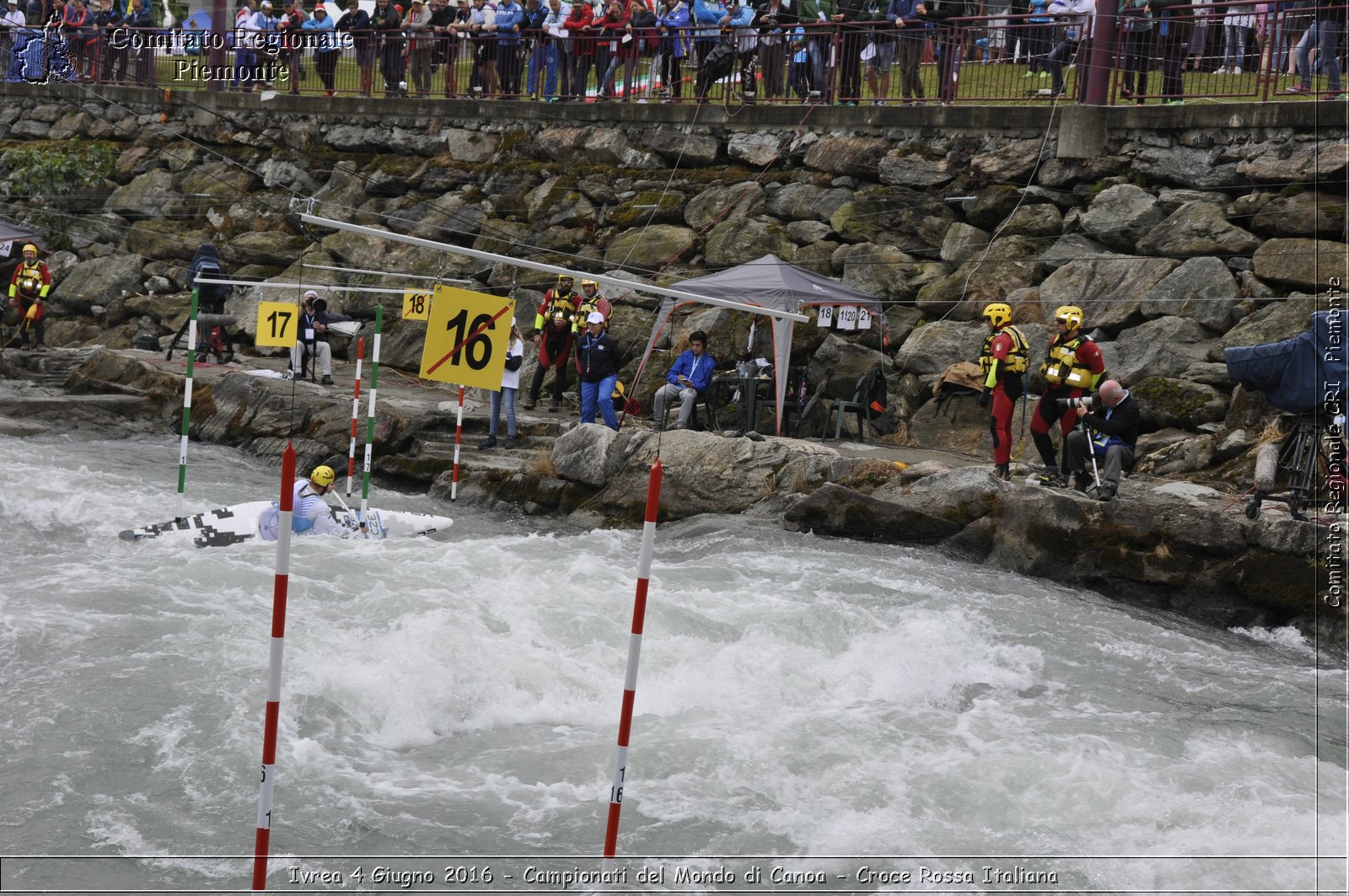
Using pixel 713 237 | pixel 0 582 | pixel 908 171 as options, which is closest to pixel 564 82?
pixel 713 237

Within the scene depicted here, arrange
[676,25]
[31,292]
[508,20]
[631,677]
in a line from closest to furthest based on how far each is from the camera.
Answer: [631,677]
[676,25]
[31,292]
[508,20]

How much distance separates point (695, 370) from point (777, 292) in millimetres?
1313

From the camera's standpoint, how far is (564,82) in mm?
20875

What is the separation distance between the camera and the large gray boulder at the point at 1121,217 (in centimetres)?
1516

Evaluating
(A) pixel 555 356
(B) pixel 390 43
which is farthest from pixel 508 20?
(A) pixel 555 356

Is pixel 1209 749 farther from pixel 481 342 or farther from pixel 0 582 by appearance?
pixel 0 582

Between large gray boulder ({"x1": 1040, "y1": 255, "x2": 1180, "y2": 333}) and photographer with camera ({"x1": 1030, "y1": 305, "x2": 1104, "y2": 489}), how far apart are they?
10.3ft

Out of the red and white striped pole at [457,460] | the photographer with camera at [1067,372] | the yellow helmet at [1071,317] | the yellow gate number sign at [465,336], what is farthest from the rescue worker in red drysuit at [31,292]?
the yellow helmet at [1071,317]

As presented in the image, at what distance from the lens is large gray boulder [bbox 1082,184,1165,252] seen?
15164 mm

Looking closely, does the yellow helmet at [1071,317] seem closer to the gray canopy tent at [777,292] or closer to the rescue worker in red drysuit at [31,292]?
the gray canopy tent at [777,292]

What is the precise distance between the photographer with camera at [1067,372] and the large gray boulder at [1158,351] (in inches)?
93.2

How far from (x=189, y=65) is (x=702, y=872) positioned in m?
24.0

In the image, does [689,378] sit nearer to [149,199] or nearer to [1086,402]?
[1086,402]

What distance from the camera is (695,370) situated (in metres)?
14.9
